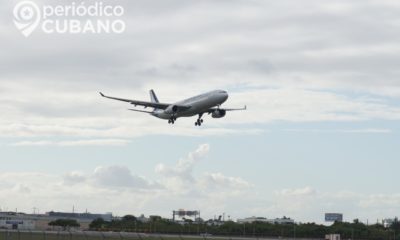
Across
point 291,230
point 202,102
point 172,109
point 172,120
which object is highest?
point 202,102

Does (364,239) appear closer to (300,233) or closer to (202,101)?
(300,233)

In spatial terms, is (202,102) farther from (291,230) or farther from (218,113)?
(291,230)

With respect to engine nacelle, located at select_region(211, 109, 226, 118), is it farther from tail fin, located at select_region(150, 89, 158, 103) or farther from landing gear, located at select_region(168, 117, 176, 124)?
tail fin, located at select_region(150, 89, 158, 103)

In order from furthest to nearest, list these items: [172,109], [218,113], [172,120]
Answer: [218,113] → [172,120] → [172,109]

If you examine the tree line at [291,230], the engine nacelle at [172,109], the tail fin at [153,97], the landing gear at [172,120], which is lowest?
the tree line at [291,230]

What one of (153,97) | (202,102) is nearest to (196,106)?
(202,102)

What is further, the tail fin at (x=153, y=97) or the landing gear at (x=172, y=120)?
the tail fin at (x=153, y=97)

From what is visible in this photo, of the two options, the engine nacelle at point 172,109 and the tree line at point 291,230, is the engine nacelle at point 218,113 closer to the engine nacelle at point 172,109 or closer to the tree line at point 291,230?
the engine nacelle at point 172,109

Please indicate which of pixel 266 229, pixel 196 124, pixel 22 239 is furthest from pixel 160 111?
pixel 266 229

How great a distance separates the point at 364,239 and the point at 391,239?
4.93 m

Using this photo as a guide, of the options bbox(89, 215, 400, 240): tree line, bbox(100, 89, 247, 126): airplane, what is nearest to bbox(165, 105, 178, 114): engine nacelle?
bbox(100, 89, 247, 126): airplane

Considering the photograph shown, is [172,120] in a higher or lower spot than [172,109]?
lower

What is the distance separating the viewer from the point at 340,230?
17412 centimetres

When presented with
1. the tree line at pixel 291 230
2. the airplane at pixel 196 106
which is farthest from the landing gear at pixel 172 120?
the tree line at pixel 291 230
